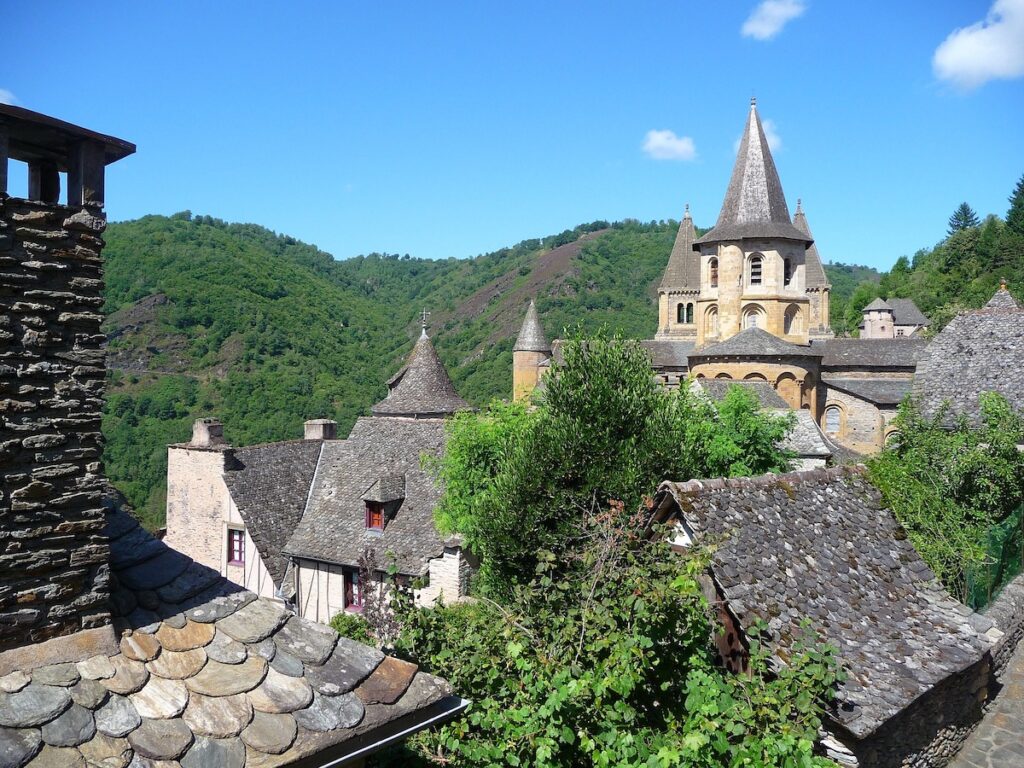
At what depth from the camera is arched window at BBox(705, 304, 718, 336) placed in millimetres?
37516

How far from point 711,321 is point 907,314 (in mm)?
40728

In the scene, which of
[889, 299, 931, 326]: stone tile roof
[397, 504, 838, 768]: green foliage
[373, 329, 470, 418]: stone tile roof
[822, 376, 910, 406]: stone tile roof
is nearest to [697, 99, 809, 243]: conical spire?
[822, 376, 910, 406]: stone tile roof

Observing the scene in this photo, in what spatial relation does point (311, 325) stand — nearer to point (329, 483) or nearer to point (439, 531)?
point (329, 483)

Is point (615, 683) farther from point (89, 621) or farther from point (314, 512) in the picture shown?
point (314, 512)

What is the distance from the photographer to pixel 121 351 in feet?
167

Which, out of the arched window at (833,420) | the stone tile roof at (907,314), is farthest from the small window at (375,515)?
the stone tile roof at (907,314)

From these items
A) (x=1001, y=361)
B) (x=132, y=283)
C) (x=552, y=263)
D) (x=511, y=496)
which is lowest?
(x=511, y=496)

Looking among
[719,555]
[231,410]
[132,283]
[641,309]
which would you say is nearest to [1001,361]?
[719,555]

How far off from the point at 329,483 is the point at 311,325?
4858cm

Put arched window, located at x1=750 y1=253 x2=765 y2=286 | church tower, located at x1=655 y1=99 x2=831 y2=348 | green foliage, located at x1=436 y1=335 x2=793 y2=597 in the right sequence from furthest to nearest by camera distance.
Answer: arched window, located at x1=750 y1=253 x2=765 y2=286 < church tower, located at x1=655 y1=99 x2=831 y2=348 < green foliage, located at x1=436 y1=335 x2=793 y2=597

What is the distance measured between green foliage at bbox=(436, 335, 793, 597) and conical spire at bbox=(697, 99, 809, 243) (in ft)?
72.6

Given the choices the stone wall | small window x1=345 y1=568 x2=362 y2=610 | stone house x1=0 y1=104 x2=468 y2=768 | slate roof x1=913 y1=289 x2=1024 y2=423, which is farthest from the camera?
small window x1=345 y1=568 x2=362 y2=610

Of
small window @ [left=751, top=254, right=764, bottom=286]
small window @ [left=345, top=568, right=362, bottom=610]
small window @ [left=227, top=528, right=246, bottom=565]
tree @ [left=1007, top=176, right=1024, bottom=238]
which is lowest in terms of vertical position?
small window @ [left=345, top=568, right=362, bottom=610]

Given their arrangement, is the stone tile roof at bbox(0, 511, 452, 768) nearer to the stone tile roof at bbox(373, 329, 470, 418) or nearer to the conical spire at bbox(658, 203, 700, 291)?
the stone tile roof at bbox(373, 329, 470, 418)
